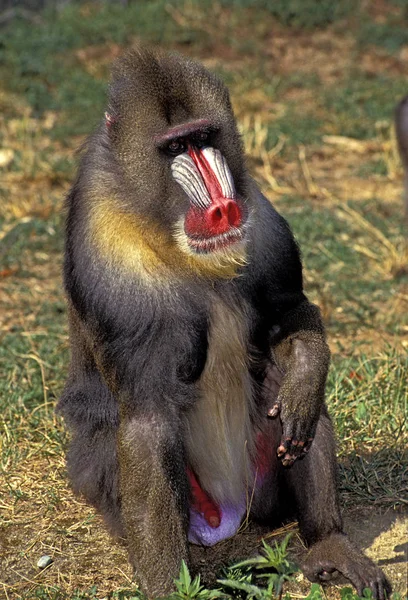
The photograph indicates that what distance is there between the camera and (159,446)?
127 inches

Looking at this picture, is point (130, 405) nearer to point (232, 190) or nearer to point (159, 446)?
point (159, 446)

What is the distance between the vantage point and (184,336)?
3270 millimetres

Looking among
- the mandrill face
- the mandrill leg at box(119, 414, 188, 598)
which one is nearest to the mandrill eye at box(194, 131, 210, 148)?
the mandrill face

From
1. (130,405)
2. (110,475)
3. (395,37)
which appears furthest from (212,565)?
(395,37)

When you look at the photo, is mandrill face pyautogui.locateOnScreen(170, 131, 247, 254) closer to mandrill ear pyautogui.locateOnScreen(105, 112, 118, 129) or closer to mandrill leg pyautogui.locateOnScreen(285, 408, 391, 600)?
mandrill ear pyautogui.locateOnScreen(105, 112, 118, 129)

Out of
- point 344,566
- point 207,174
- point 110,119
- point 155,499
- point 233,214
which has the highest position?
point 110,119

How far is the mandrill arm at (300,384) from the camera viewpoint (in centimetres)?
329

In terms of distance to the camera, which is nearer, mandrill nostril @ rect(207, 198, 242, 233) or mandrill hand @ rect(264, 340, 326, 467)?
mandrill nostril @ rect(207, 198, 242, 233)

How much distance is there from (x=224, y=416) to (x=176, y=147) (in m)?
0.94

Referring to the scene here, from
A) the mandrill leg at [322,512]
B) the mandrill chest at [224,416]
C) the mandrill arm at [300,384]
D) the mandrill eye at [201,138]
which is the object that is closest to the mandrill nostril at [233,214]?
the mandrill eye at [201,138]

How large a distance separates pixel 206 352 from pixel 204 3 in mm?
8028

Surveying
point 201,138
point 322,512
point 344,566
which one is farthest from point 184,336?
point 344,566

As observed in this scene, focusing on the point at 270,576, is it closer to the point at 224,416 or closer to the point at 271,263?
the point at 224,416

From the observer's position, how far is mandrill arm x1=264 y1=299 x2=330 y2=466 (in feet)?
10.8
